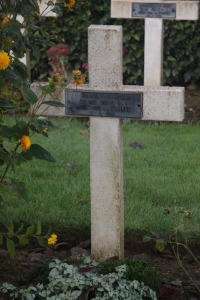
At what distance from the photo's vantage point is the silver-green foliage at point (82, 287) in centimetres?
444

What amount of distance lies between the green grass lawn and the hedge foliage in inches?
75.5

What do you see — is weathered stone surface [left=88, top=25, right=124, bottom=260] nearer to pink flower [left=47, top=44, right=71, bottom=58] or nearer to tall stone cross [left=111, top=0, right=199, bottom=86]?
tall stone cross [left=111, top=0, right=199, bottom=86]

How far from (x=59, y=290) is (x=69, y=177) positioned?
248 centimetres

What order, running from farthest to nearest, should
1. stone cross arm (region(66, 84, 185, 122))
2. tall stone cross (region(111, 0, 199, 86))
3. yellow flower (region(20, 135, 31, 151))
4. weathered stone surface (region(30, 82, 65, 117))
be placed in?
tall stone cross (region(111, 0, 199, 86)) → weathered stone surface (region(30, 82, 65, 117)) → stone cross arm (region(66, 84, 185, 122)) → yellow flower (region(20, 135, 31, 151))

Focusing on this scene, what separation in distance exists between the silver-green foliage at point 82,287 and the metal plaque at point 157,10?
18.9ft

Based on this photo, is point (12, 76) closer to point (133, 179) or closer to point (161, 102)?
point (161, 102)

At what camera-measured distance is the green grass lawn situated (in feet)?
19.4

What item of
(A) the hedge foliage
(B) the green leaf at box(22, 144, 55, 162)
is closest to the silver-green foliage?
(B) the green leaf at box(22, 144, 55, 162)

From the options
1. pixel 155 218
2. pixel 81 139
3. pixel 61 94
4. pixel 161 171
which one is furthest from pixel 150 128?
pixel 61 94

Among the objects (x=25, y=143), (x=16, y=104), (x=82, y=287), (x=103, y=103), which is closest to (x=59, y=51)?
(x=103, y=103)

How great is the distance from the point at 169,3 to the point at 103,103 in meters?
5.17

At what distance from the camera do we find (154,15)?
998cm

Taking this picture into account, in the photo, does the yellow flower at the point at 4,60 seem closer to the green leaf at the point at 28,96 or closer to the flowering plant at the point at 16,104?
the flowering plant at the point at 16,104

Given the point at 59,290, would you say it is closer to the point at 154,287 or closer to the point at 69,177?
the point at 154,287
